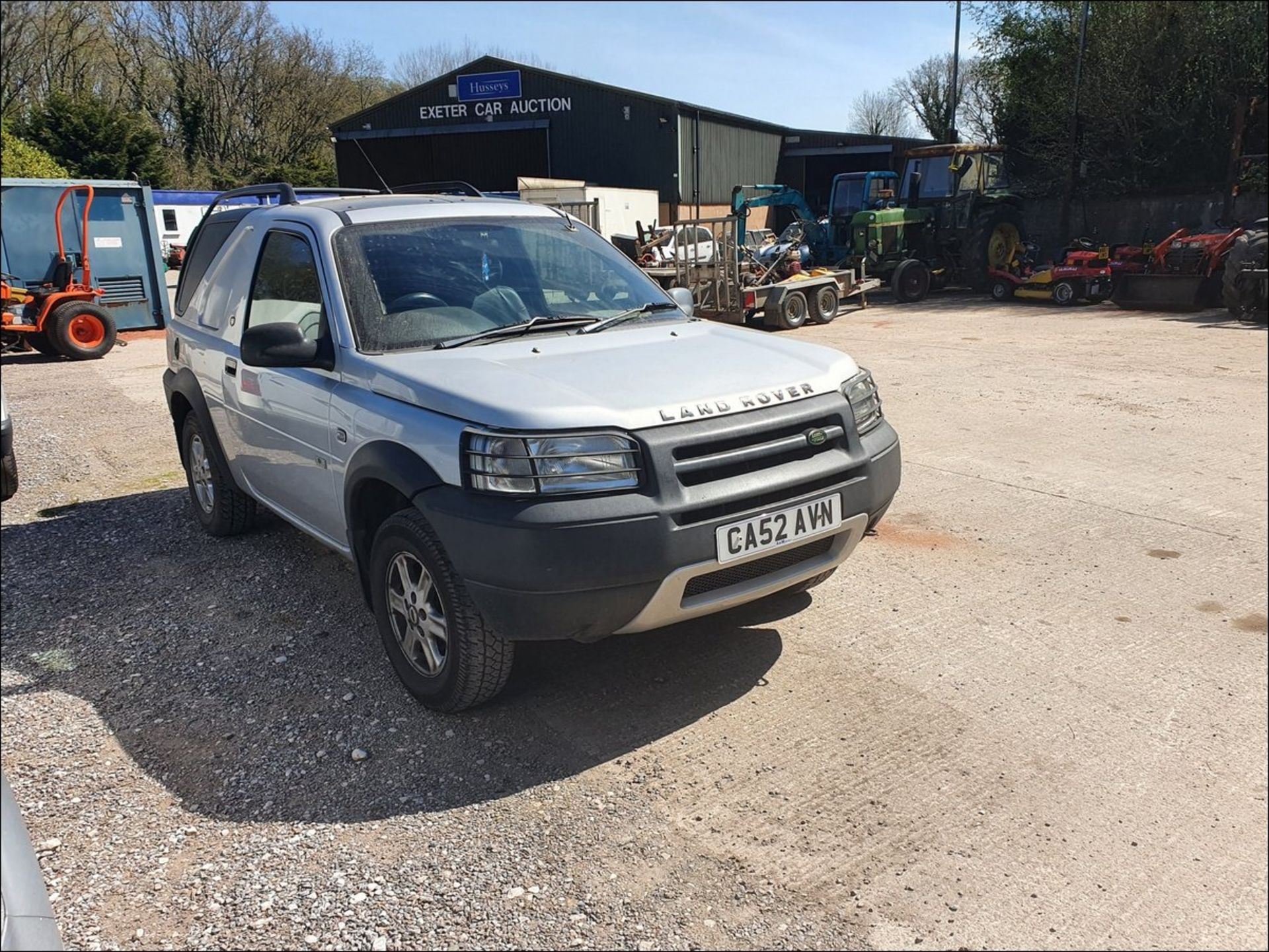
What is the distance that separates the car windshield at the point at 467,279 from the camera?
393cm

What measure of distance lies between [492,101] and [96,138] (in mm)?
18500

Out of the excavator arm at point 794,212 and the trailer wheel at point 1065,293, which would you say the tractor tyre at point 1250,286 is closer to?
the trailer wheel at point 1065,293

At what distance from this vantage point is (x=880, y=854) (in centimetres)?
270

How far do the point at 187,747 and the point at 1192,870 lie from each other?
10.5 ft

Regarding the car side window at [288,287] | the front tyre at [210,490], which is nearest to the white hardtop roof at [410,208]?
the car side window at [288,287]

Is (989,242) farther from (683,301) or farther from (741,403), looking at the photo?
(741,403)

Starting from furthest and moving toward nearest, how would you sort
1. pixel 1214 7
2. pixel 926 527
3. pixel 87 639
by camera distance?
pixel 926 527, pixel 87 639, pixel 1214 7

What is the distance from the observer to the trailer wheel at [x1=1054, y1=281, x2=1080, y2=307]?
55.7ft

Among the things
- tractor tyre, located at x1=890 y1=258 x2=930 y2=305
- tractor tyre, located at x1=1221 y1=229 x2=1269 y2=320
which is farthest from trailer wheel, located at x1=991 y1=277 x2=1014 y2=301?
tractor tyre, located at x1=1221 y1=229 x2=1269 y2=320

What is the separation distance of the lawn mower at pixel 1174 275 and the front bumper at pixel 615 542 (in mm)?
9275

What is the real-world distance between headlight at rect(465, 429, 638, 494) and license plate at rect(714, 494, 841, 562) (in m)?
0.39

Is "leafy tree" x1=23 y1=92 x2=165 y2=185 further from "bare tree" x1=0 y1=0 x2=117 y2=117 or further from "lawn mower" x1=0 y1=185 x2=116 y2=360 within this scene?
"lawn mower" x1=0 y1=185 x2=116 y2=360

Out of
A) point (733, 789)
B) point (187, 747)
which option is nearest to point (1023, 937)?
point (733, 789)

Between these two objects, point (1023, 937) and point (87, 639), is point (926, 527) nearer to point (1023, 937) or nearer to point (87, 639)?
point (1023, 937)
